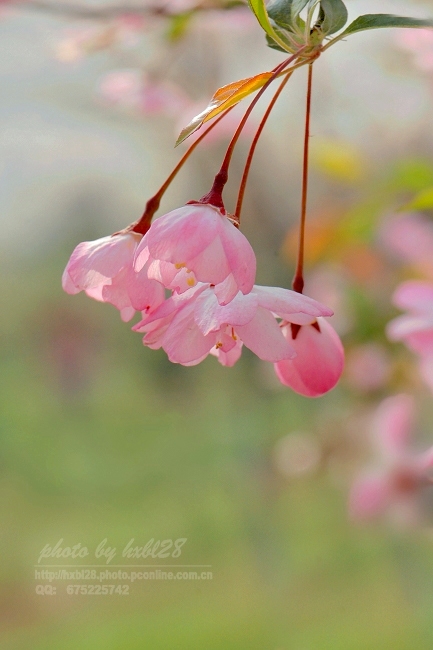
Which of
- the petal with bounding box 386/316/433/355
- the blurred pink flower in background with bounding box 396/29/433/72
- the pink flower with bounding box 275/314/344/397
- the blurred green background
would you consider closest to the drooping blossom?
the blurred green background

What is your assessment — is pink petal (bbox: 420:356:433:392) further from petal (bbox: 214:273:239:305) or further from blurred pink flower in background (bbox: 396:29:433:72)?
blurred pink flower in background (bbox: 396:29:433:72)

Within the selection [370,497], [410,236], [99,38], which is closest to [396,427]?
[370,497]

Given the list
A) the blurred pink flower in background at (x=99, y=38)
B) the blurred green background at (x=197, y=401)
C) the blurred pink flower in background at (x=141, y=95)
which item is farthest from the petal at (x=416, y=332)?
the blurred pink flower in background at (x=141, y=95)

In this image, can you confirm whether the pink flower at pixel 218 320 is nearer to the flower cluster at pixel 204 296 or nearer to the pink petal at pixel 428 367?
the flower cluster at pixel 204 296

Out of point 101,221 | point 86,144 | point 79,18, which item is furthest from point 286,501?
point 79,18

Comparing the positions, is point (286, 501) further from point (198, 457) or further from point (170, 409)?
point (170, 409)

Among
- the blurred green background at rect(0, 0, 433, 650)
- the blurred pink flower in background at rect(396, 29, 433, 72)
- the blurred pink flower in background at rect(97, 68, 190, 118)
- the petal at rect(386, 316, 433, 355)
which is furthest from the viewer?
the blurred green background at rect(0, 0, 433, 650)
